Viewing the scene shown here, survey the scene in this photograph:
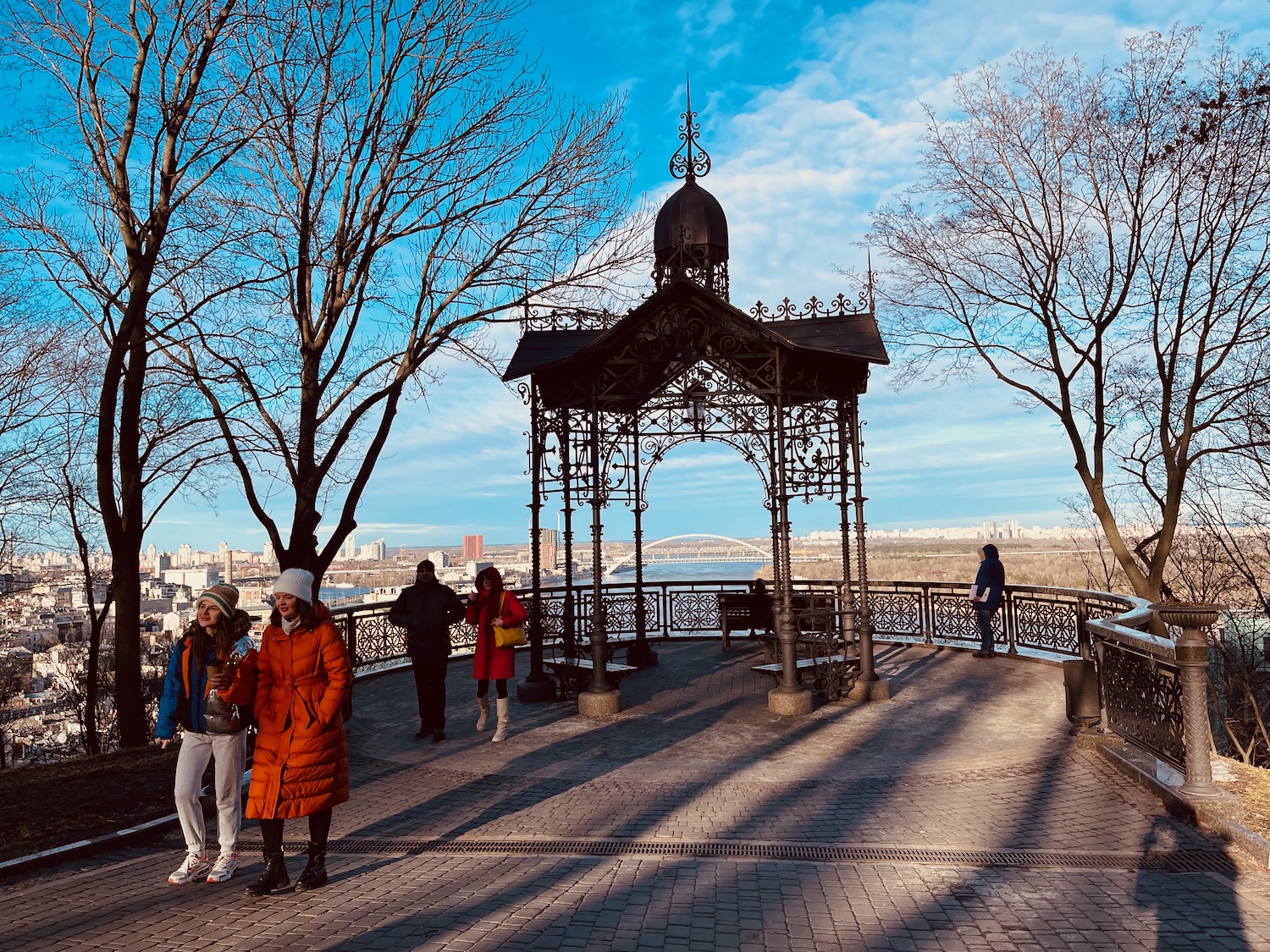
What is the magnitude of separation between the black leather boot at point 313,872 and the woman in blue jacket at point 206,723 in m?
0.63

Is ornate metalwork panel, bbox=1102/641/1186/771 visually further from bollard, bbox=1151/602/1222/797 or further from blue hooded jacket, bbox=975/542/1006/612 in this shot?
blue hooded jacket, bbox=975/542/1006/612

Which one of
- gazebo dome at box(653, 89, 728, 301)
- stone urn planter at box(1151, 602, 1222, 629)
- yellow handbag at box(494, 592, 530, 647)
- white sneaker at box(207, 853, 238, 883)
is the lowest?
white sneaker at box(207, 853, 238, 883)

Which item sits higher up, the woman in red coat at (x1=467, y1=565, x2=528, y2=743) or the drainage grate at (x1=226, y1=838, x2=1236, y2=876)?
the woman in red coat at (x1=467, y1=565, x2=528, y2=743)

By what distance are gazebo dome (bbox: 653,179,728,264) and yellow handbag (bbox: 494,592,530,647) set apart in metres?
6.86

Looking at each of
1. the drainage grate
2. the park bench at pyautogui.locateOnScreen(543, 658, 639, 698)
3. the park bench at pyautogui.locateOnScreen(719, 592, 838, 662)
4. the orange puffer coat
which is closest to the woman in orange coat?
the orange puffer coat

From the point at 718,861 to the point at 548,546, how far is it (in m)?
8.71

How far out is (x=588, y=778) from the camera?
765cm

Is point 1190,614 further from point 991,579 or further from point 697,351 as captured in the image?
point 991,579

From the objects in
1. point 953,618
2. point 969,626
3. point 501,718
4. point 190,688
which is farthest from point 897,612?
point 190,688

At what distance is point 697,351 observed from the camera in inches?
446

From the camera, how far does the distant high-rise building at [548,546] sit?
12.6 m

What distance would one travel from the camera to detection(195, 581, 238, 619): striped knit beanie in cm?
523

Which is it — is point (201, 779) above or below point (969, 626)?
above

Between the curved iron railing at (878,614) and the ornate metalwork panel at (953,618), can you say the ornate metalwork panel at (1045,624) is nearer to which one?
the curved iron railing at (878,614)
